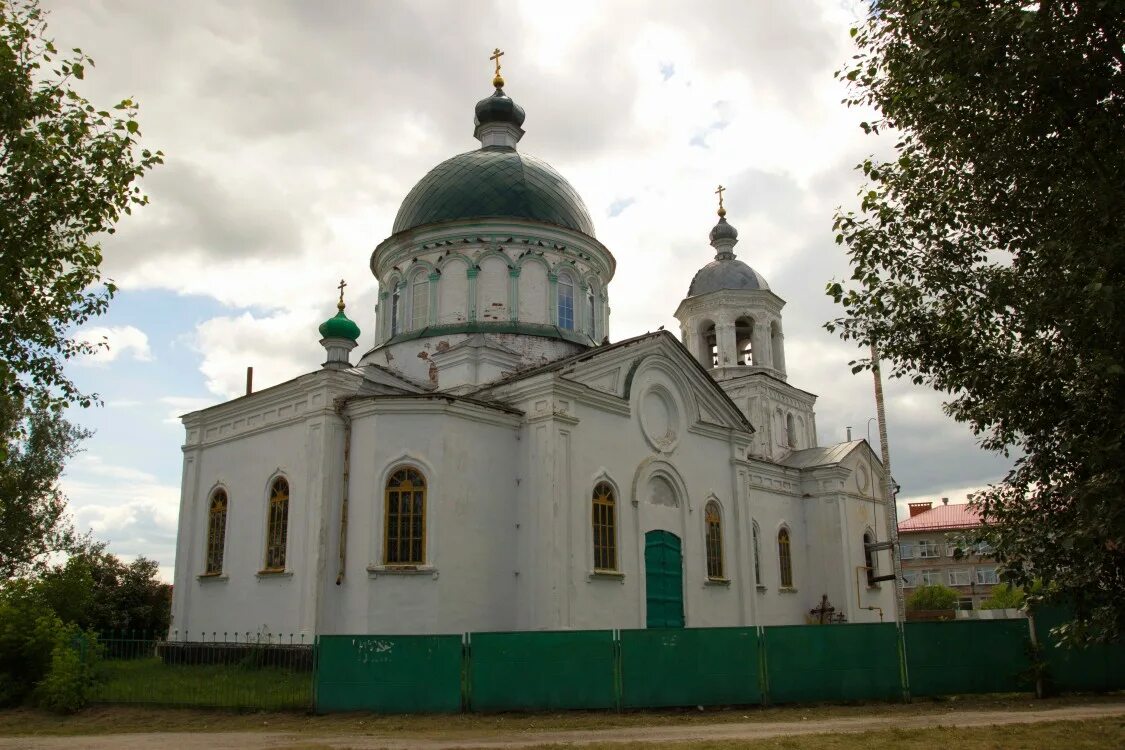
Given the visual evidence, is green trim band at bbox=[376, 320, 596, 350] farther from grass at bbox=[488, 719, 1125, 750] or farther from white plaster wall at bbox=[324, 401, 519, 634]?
grass at bbox=[488, 719, 1125, 750]

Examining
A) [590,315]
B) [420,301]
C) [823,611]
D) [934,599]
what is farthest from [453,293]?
[934,599]

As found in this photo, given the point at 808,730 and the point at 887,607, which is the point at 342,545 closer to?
the point at 808,730

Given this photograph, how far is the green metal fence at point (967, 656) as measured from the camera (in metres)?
13.6

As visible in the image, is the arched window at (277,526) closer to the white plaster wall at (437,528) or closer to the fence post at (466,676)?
the white plaster wall at (437,528)

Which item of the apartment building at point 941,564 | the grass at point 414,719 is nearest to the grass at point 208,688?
the grass at point 414,719

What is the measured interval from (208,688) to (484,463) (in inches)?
234

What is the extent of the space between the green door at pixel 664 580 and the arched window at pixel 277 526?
22.8 ft

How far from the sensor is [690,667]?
12547mm

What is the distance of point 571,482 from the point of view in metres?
17.1

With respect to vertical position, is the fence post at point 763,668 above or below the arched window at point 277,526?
below

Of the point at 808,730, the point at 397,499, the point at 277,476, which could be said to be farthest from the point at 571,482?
the point at 808,730

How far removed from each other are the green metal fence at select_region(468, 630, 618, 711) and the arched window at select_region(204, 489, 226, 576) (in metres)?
8.19

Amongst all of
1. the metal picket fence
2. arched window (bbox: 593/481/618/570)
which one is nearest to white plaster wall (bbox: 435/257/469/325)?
arched window (bbox: 593/481/618/570)

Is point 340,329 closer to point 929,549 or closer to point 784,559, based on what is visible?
point 784,559
